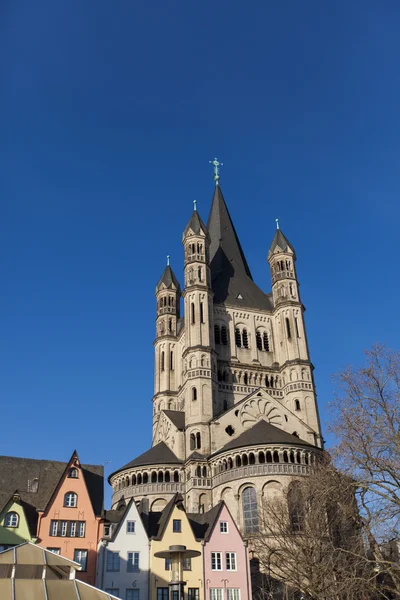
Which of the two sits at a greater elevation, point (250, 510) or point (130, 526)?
point (250, 510)

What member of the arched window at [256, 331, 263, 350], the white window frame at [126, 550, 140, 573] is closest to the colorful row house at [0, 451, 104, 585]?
the white window frame at [126, 550, 140, 573]

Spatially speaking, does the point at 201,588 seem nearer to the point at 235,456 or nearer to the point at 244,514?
the point at 244,514

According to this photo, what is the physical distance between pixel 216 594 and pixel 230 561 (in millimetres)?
2213

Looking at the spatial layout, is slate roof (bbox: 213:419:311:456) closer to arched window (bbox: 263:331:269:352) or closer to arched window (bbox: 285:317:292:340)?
arched window (bbox: 285:317:292:340)

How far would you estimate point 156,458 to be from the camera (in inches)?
2045

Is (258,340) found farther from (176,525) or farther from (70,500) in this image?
(70,500)

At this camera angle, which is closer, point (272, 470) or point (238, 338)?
point (272, 470)

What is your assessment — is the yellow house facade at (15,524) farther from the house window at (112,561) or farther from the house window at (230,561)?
the house window at (230,561)

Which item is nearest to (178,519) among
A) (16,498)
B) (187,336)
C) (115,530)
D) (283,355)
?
(115,530)

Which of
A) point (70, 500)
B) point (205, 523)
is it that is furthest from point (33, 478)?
point (205, 523)

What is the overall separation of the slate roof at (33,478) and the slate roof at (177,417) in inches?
572

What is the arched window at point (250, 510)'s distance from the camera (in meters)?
43.4

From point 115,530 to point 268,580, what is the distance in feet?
31.9

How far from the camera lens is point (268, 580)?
112 ft
